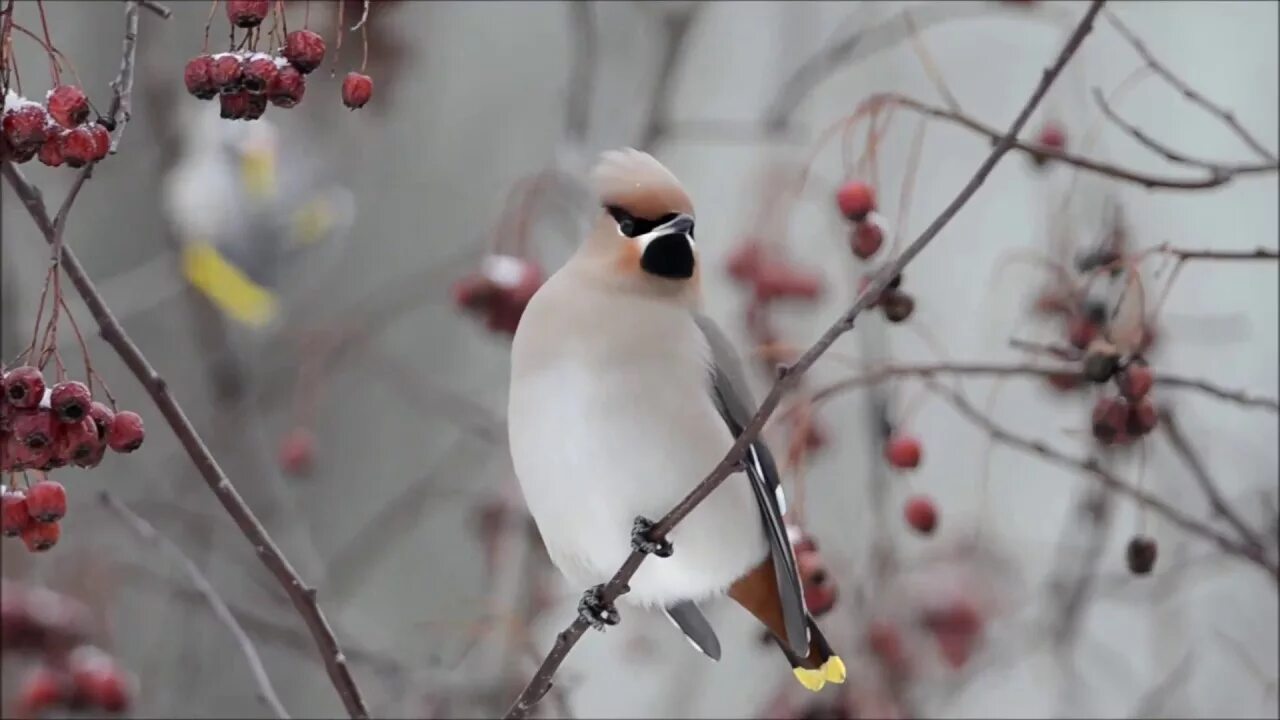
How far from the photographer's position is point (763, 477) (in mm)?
1451

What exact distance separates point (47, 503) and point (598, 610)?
497mm

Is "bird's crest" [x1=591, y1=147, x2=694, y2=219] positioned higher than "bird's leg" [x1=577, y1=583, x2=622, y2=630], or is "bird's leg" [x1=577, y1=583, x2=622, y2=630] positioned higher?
"bird's crest" [x1=591, y1=147, x2=694, y2=219]

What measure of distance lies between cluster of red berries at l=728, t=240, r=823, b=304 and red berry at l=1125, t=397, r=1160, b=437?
81 cm

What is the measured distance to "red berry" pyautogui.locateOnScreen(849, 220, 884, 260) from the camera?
131 cm

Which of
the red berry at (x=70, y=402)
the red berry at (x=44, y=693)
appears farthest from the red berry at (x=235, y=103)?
the red berry at (x=44, y=693)

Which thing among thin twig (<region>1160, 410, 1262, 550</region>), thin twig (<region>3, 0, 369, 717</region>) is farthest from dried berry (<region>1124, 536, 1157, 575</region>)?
thin twig (<region>3, 0, 369, 717</region>)

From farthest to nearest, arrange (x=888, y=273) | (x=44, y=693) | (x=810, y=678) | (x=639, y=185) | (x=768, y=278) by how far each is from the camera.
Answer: (x=768, y=278), (x=44, y=693), (x=810, y=678), (x=639, y=185), (x=888, y=273)

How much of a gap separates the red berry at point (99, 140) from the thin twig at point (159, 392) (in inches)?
0.8

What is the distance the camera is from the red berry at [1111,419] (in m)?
1.30

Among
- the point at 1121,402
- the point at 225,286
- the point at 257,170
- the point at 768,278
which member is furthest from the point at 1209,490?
the point at 257,170

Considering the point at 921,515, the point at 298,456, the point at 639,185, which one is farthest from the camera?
the point at 298,456

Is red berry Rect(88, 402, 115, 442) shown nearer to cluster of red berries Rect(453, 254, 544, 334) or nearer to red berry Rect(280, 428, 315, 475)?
cluster of red berries Rect(453, 254, 544, 334)

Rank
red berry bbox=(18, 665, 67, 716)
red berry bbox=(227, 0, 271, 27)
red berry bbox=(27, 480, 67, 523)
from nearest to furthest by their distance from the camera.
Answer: red berry bbox=(227, 0, 271, 27)
red berry bbox=(27, 480, 67, 523)
red berry bbox=(18, 665, 67, 716)

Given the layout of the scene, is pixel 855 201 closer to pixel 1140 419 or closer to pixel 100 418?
pixel 1140 419
